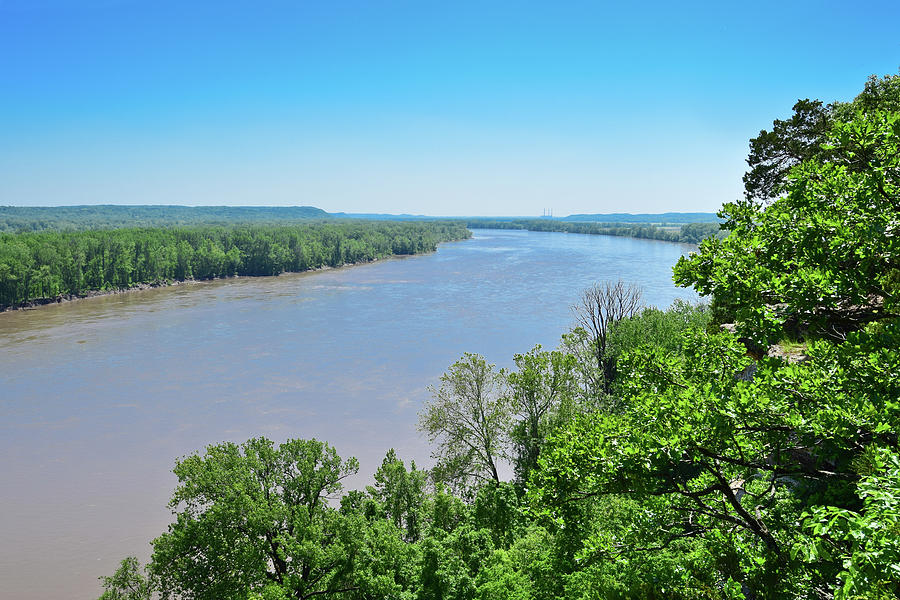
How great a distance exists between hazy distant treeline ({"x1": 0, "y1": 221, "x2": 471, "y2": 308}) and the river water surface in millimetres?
5262

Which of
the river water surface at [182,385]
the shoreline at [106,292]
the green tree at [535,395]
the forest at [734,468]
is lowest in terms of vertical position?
the shoreline at [106,292]

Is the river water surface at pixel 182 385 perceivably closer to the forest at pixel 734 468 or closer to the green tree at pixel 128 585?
the green tree at pixel 128 585

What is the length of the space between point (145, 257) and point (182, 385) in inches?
2202

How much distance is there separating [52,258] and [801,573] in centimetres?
8165

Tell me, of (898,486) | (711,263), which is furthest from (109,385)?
(898,486)

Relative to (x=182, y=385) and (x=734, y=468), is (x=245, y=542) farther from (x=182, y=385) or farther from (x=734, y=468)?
(x=182, y=385)

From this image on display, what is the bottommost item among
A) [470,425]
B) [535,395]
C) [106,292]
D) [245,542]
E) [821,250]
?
[106,292]

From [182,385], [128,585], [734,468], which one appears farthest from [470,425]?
[182,385]

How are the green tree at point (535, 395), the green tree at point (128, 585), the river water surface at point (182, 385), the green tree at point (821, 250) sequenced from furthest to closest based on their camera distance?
the river water surface at point (182, 385)
the green tree at point (535, 395)
the green tree at point (128, 585)
the green tree at point (821, 250)

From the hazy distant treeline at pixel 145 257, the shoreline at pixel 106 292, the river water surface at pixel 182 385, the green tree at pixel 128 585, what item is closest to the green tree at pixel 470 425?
the river water surface at pixel 182 385

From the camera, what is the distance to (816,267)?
21.2 ft

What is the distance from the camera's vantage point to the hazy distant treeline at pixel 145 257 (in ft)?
210

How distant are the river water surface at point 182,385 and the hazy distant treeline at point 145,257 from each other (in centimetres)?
526

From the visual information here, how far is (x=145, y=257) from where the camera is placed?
80.0m
